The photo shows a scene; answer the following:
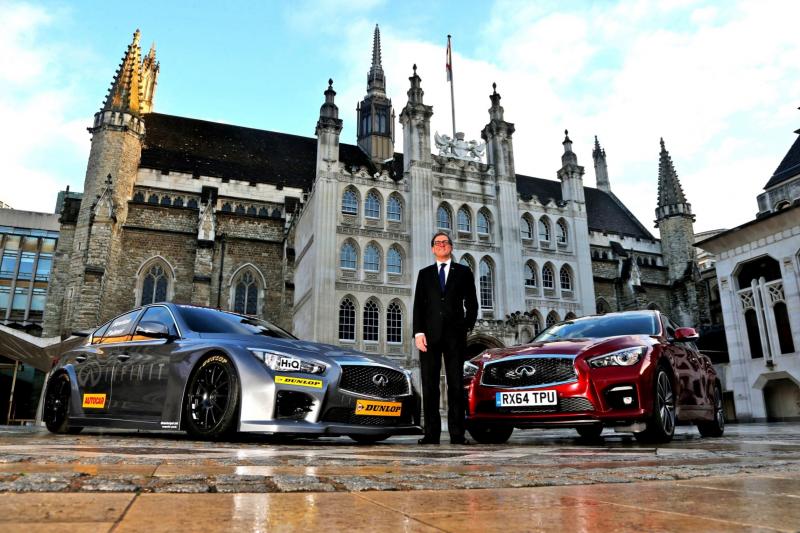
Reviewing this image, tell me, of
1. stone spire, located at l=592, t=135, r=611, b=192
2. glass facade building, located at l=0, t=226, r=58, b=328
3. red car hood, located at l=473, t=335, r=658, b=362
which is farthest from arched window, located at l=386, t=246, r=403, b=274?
stone spire, located at l=592, t=135, r=611, b=192

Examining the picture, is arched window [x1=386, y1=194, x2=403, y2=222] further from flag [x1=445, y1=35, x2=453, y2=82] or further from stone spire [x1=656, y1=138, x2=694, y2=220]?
stone spire [x1=656, y1=138, x2=694, y2=220]

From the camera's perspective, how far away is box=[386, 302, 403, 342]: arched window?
82.2 ft

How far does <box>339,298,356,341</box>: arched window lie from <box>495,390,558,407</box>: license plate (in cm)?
1822

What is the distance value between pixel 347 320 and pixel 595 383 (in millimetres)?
19218

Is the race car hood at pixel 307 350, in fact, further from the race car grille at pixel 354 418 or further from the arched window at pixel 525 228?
the arched window at pixel 525 228

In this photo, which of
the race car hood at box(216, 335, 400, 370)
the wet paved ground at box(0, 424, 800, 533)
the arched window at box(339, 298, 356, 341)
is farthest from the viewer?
the arched window at box(339, 298, 356, 341)

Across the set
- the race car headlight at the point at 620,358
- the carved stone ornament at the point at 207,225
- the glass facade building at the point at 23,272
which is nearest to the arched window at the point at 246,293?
the carved stone ornament at the point at 207,225

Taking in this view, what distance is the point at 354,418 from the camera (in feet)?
19.0

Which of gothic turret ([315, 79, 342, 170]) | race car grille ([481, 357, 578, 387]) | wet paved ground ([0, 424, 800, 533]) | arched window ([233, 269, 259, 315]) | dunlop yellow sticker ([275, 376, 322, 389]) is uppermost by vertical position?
gothic turret ([315, 79, 342, 170])

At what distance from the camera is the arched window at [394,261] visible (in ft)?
84.9

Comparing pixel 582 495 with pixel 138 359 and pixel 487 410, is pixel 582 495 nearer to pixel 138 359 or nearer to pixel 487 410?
pixel 487 410

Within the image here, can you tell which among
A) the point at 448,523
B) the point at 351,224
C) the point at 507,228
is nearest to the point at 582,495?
the point at 448,523

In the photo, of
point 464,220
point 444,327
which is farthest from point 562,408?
point 464,220

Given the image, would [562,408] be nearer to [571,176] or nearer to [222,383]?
[222,383]
